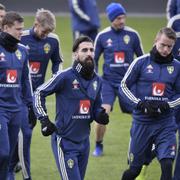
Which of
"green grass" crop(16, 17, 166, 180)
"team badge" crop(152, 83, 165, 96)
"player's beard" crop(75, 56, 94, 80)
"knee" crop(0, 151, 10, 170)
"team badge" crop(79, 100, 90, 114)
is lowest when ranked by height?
"green grass" crop(16, 17, 166, 180)

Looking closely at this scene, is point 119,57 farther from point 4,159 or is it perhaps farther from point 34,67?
point 4,159

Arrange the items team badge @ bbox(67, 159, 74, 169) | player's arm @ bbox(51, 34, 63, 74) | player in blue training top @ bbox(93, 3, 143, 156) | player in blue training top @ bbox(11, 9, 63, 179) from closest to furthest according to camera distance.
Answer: team badge @ bbox(67, 159, 74, 169) < player in blue training top @ bbox(11, 9, 63, 179) < player's arm @ bbox(51, 34, 63, 74) < player in blue training top @ bbox(93, 3, 143, 156)

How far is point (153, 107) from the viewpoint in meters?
7.95

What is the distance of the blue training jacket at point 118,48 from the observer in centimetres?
1084

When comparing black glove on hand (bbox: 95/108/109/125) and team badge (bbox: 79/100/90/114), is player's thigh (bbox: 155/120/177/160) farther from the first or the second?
team badge (bbox: 79/100/90/114)

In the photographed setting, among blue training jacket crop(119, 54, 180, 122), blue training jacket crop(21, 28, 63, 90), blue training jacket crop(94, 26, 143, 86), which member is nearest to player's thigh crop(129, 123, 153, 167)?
blue training jacket crop(119, 54, 180, 122)

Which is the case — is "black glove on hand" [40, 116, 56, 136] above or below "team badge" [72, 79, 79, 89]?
below

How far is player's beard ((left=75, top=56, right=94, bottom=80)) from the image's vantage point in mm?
7469

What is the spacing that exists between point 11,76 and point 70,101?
0.90m

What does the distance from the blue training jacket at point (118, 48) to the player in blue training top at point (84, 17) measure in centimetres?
627

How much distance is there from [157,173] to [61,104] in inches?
111

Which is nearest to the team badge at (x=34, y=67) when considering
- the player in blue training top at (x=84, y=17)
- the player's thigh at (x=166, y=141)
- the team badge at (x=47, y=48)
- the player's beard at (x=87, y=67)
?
the team badge at (x=47, y=48)

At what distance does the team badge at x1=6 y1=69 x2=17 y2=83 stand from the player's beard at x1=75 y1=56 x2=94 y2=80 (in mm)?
931

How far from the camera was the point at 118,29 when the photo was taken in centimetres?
1089
